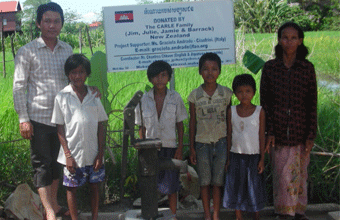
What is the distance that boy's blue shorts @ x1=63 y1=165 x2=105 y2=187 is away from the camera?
3.10 meters

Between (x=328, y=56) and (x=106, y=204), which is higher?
(x=328, y=56)

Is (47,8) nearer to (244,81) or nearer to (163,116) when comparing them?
(163,116)

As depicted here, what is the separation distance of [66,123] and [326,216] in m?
2.42

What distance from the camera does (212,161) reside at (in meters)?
3.28

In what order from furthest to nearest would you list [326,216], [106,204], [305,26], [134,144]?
1. [305,26]
2. [106,204]
3. [326,216]
4. [134,144]

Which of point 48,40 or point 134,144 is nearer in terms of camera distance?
point 134,144

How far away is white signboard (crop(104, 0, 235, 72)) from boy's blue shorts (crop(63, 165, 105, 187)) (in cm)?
96

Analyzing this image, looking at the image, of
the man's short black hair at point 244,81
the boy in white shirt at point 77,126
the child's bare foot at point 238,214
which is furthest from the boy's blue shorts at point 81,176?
the man's short black hair at point 244,81

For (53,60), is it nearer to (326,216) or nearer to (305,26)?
(326,216)

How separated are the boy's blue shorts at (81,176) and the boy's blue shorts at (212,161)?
0.81 meters

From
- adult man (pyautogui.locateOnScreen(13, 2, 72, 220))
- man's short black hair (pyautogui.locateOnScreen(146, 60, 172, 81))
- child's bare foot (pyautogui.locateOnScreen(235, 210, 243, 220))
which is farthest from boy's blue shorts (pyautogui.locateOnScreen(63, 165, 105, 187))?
child's bare foot (pyautogui.locateOnScreen(235, 210, 243, 220))

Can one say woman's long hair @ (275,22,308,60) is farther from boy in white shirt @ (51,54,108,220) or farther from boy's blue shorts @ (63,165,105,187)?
boy's blue shorts @ (63,165,105,187)

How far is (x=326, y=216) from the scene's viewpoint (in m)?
3.65

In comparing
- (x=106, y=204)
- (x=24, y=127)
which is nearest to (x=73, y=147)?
→ (x=24, y=127)
